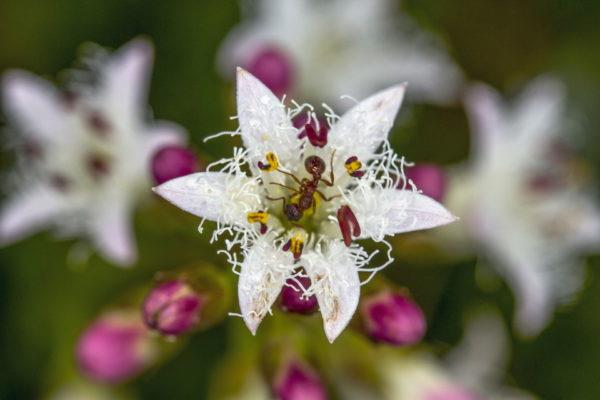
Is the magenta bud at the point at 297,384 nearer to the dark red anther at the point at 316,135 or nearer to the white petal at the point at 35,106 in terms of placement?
the dark red anther at the point at 316,135

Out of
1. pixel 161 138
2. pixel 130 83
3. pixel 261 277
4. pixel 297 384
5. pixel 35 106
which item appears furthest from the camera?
pixel 35 106

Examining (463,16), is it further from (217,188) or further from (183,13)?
(217,188)

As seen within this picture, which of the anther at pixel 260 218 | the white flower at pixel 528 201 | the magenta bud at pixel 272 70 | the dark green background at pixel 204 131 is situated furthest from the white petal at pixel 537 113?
the anther at pixel 260 218

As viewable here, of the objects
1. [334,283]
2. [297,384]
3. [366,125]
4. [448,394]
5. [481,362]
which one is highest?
[366,125]

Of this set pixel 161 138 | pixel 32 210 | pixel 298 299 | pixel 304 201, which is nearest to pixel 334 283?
pixel 298 299

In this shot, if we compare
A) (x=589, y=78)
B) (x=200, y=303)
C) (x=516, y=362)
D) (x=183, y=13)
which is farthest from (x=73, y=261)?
(x=589, y=78)

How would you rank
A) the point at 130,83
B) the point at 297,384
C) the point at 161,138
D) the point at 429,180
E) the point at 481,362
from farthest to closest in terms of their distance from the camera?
the point at 481,362 → the point at 130,83 → the point at 161,138 → the point at 429,180 → the point at 297,384

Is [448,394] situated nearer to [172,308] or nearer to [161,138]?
[172,308]
